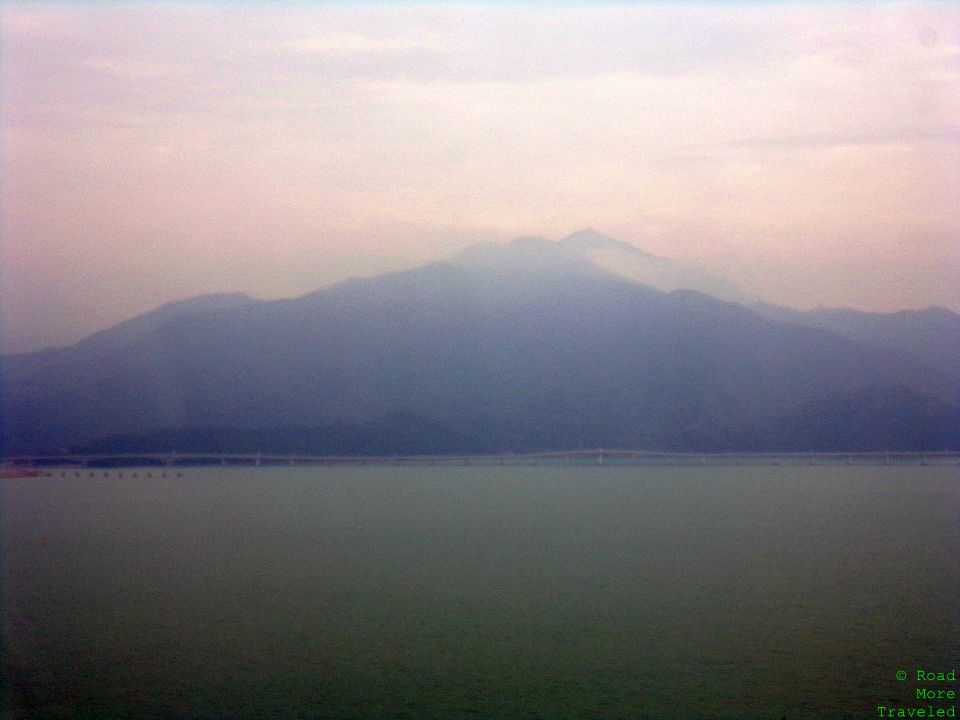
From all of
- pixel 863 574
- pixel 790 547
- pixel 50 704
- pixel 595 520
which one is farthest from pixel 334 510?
pixel 50 704

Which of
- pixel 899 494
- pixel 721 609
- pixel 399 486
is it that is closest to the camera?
pixel 721 609

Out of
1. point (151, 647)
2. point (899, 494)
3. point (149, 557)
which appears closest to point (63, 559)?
point (149, 557)

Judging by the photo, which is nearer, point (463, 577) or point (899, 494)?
point (463, 577)

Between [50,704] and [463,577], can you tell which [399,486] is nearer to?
[463,577]

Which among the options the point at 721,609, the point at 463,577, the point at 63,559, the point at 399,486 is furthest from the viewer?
the point at 399,486

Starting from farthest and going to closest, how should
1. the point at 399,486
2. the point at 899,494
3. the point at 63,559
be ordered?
the point at 399,486
the point at 899,494
the point at 63,559

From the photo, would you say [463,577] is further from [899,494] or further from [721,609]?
[899,494]
